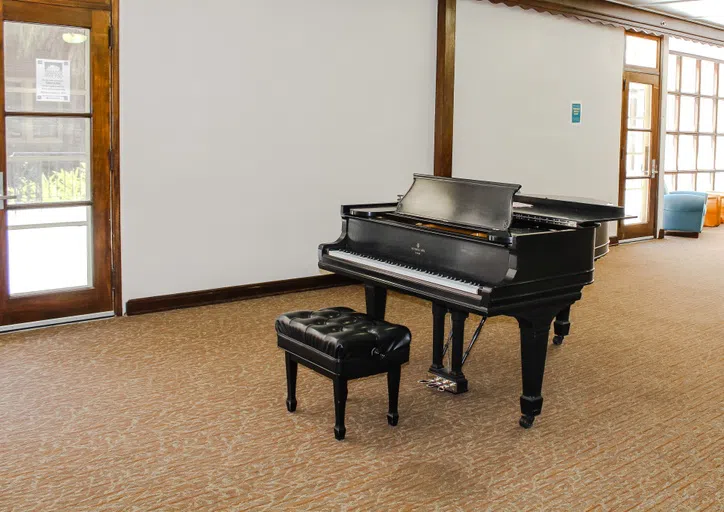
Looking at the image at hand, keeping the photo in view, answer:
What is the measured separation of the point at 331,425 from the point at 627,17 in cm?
739

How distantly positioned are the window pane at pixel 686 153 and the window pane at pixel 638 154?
4.99ft

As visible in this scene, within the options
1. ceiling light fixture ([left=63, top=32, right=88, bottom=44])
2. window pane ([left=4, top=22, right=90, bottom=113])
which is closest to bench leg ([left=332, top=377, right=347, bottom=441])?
window pane ([left=4, top=22, right=90, bottom=113])

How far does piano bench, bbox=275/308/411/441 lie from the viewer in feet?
11.4

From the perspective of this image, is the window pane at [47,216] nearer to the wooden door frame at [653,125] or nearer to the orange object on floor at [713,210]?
the wooden door frame at [653,125]

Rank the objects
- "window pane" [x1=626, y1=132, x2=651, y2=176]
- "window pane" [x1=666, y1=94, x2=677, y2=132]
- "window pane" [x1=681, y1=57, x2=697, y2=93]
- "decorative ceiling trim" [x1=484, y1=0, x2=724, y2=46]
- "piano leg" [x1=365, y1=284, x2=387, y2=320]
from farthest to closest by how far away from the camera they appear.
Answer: "window pane" [x1=681, y1=57, x2=697, y2=93], "window pane" [x1=666, y1=94, x2=677, y2=132], "window pane" [x1=626, y1=132, x2=651, y2=176], "decorative ceiling trim" [x1=484, y1=0, x2=724, y2=46], "piano leg" [x1=365, y1=284, x2=387, y2=320]

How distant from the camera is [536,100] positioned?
866 cm

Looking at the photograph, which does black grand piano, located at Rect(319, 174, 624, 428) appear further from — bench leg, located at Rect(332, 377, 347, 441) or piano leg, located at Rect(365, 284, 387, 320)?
bench leg, located at Rect(332, 377, 347, 441)

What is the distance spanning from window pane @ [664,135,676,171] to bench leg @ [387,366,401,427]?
28.4ft

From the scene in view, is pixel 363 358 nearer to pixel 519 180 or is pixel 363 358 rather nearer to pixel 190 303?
pixel 190 303

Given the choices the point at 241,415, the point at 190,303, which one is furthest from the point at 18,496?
the point at 190,303

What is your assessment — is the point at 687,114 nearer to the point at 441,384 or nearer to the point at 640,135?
the point at 640,135

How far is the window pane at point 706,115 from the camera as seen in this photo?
11.8 m

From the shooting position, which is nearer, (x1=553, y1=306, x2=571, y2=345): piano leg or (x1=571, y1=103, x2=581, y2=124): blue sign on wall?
(x1=553, y1=306, x2=571, y2=345): piano leg

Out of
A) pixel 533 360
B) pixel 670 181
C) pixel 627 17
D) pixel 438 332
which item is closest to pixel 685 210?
pixel 670 181
